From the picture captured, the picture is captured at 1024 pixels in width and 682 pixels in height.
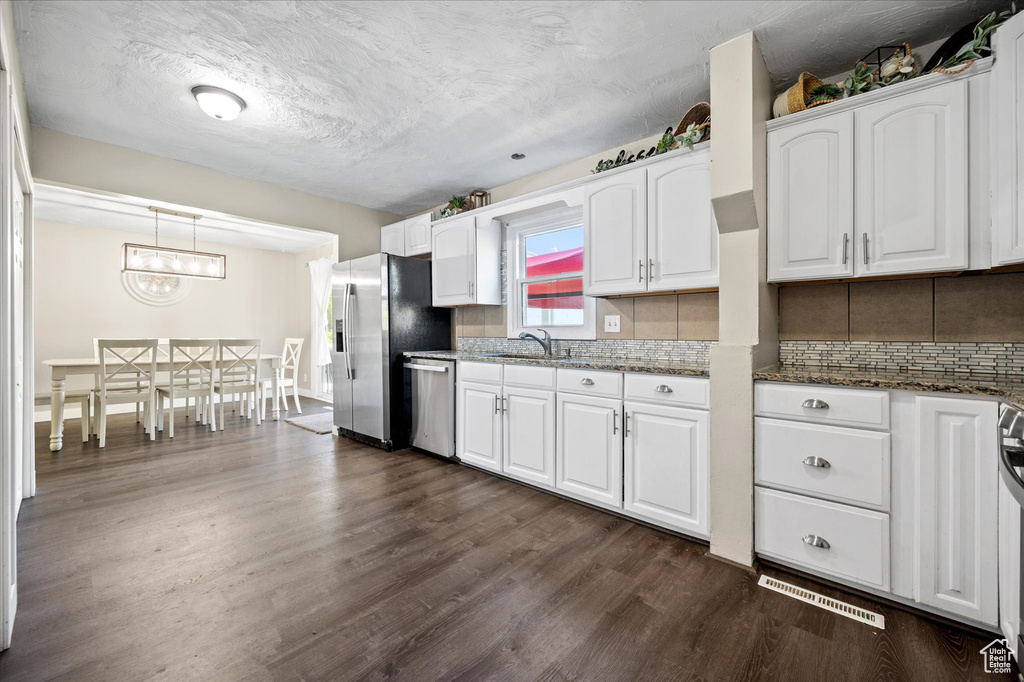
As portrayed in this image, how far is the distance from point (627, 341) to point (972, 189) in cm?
179

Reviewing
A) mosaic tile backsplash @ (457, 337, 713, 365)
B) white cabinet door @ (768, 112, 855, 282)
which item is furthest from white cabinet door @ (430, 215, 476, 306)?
white cabinet door @ (768, 112, 855, 282)

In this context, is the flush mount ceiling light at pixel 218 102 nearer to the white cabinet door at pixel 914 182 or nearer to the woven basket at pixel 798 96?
the woven basket at pixel 798 96

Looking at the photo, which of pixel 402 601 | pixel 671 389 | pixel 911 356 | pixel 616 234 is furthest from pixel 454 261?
pixel 911 356

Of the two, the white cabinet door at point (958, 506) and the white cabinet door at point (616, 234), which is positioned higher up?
the white cabinet door at point (616, 234)

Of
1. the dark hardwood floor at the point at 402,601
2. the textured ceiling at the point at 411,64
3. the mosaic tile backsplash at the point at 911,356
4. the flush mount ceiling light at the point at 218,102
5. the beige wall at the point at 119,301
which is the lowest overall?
the dark hardwood floor at the point at 402,601

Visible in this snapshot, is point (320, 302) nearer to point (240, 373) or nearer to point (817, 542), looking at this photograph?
point (240, 373)

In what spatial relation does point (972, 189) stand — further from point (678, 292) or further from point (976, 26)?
point (678, 292)

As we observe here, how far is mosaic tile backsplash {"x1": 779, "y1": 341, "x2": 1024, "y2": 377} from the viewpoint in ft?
5.95

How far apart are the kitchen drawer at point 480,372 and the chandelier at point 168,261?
3.93 m

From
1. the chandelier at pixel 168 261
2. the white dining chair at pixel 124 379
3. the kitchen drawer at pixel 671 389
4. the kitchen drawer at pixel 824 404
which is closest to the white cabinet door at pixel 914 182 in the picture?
the kitchen drawer at pixel 824 404

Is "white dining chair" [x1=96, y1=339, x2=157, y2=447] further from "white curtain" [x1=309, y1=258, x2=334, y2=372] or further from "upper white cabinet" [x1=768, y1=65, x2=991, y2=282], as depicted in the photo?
"upper white cabinet" [x1=768, y1=65, x2=991, y2=282]

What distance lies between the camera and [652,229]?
2566 mm

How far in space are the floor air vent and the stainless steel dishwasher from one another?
92.0 inches

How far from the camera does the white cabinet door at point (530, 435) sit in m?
2.77
